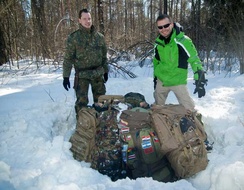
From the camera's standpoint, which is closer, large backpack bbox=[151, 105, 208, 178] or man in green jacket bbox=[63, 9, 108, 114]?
large backpack bbox=[151, 105, 208, 178]

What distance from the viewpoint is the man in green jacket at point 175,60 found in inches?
145

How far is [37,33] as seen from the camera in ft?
39.7

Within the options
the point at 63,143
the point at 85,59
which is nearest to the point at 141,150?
the point at 63,143

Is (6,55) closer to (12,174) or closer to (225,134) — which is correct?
(12,174)

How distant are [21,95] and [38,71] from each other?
457 centimetres

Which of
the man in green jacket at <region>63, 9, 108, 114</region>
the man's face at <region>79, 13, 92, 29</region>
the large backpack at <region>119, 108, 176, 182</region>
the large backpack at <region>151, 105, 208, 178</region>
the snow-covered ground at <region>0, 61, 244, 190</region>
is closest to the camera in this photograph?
the snow-covered ground at <region>0, 61, 244, 190</region>

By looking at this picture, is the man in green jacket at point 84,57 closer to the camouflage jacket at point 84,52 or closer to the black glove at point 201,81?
the camouflage jacket at point 84,52

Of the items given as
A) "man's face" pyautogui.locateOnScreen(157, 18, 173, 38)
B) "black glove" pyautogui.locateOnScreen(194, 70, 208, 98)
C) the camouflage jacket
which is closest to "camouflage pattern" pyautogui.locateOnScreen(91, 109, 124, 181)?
the camouflage jacket

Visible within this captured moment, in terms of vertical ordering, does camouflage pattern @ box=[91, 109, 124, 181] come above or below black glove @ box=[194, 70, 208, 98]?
below

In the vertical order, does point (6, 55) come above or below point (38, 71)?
above

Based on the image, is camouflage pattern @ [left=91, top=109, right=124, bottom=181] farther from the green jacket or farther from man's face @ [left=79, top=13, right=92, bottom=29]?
man's face @ [left=79, top=13, right=92, bottom=29]

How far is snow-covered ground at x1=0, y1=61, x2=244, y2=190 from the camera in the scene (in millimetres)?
2762

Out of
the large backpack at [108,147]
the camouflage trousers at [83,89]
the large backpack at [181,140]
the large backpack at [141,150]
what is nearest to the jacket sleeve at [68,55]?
the camouflage trousers at [83,89]

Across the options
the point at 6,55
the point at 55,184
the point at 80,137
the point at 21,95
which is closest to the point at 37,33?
the point at 6,55
